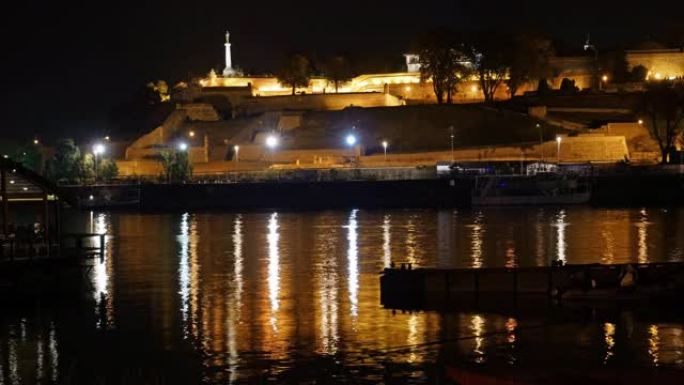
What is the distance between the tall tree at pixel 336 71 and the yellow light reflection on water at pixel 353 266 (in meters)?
53.8

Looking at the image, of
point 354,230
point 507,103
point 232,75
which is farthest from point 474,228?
point 232,75

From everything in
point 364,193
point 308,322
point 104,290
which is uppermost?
point 364,193

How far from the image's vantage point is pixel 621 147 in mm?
88875

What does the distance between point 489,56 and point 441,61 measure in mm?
4196

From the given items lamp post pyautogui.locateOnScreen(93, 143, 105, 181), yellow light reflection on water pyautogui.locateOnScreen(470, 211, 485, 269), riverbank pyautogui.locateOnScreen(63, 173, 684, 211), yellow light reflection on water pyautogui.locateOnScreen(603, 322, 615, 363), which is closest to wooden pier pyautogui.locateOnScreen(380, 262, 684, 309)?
yellow light reflection on water pyautogui.locateOnScreen(603, 322, 615, 363)

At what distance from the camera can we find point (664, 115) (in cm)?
8662

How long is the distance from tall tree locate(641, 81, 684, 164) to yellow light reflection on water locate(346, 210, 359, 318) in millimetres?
30304

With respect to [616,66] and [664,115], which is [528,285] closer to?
[664,115]

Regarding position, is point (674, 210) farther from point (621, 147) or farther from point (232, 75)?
point (232, 75)

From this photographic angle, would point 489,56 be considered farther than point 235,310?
Yes

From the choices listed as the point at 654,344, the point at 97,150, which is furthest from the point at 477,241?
the point at 97,150

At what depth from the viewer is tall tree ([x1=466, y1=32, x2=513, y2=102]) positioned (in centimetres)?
10469

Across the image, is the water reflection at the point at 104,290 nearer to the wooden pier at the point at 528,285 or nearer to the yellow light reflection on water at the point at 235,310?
the yellow light reflection on water at the point at 235,310

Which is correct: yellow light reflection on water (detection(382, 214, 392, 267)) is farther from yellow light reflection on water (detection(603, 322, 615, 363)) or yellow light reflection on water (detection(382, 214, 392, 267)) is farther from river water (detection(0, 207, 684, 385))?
yellow light reflection on water (detection(603, 322, 615, 363))
